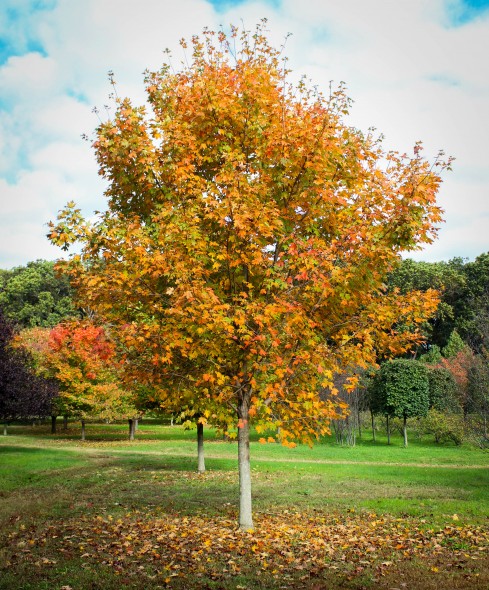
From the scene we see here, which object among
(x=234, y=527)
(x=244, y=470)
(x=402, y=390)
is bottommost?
(x=234, y=527)

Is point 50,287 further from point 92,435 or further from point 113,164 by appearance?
point 113,164

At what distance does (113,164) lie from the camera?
28.1 feet

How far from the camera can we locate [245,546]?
296 inches

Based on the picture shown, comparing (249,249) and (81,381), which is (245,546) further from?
(81,381)

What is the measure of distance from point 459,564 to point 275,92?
7.55 meters

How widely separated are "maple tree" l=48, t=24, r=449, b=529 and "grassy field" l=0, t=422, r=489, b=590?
147 cm

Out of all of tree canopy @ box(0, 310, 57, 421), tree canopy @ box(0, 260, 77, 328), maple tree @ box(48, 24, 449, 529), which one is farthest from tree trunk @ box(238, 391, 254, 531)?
tree canopy @ box(0, 260, 77, 328)

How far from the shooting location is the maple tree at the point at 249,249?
749 centimetres

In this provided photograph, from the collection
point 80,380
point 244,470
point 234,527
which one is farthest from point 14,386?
point 244,470

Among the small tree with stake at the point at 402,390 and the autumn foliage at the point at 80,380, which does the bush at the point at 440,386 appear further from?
the autumn foliage at the point at 80,380

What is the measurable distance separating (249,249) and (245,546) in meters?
4.29

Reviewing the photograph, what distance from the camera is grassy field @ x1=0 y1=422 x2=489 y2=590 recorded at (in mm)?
6156

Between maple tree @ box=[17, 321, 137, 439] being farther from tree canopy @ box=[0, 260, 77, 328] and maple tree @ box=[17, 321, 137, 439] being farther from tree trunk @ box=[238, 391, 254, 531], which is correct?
tree canopy @ box=[0, 260, 77, 328]

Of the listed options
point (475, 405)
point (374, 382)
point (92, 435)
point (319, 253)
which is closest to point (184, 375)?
point (319, 253)
